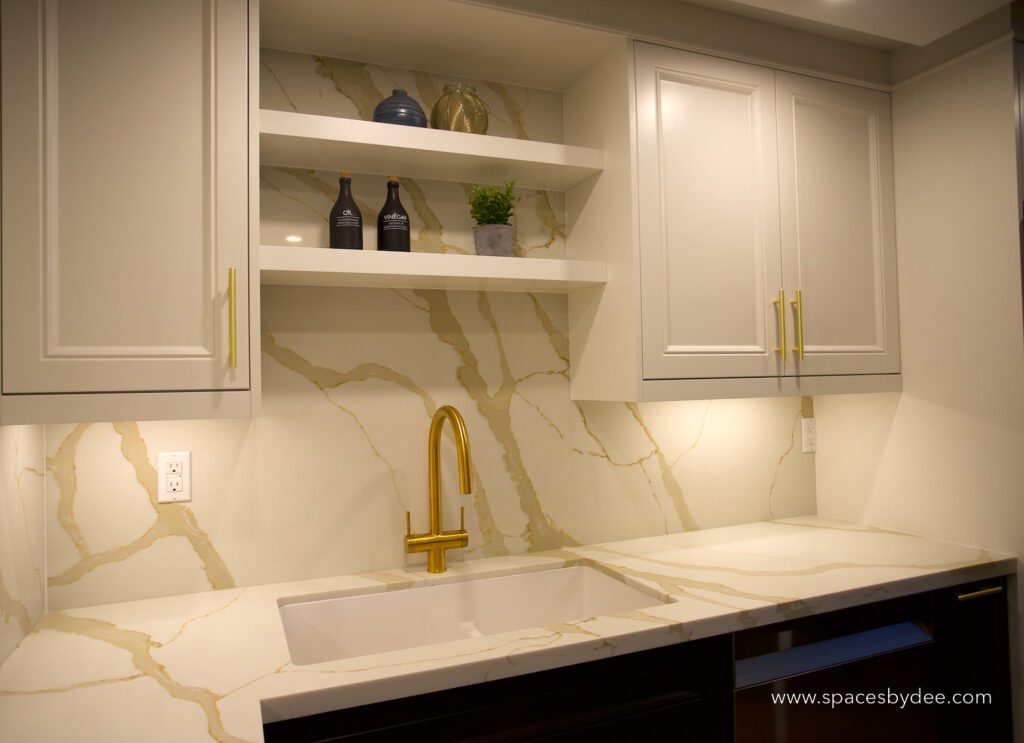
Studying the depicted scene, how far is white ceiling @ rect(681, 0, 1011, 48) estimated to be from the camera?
5.46ft

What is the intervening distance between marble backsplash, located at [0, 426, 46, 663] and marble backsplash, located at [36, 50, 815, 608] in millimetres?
49

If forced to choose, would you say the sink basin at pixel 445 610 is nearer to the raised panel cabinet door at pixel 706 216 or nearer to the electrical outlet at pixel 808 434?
the raised panel cabinet door at pixel 706 216

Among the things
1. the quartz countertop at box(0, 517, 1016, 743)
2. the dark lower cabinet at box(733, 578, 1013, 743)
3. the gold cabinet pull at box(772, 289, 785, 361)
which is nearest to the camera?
the quartz countertop at box(0, 517, 1016, 743)

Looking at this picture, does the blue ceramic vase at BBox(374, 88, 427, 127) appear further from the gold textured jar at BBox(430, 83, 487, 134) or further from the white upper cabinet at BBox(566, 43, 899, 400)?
the white upper cabinet at BBox(566, 43, 899, 400)

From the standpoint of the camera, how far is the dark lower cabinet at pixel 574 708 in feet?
3.69

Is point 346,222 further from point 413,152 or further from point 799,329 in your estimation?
Answer: point 799,329

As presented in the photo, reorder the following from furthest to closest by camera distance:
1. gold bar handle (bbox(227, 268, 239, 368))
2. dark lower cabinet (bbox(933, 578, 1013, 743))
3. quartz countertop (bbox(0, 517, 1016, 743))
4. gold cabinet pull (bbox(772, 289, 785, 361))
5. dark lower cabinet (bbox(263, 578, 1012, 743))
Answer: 1. gold cabinet pull (bbox(772, 289, 785, 361))
2. dark lower cabinet (bbox(933, 578, 1013, 743))
3. gold bar handle (bbox(227, 268, 239, 368))
4. dark lower cabinet (bbox(263, 578, 1012, 743))
5. quartz countertop (bbox(0, 517, 1016, 743))

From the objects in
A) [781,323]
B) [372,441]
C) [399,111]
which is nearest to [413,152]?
[399,111]

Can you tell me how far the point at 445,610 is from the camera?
169cm

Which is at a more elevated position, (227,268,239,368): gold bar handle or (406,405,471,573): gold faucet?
(227,268,239,368): gold bar handle

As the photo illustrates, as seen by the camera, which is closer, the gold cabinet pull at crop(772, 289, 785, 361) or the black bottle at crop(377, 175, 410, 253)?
the black bottle at crop(377, 175, 410, 253)

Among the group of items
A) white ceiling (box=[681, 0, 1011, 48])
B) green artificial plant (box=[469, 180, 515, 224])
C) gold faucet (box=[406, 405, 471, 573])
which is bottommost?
gold faucet (box=[406, 405, 471, 573])

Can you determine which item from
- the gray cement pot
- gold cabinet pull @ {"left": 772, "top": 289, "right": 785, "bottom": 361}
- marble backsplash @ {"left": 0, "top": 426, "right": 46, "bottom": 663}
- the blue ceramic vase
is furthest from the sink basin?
the blue ceramic vase

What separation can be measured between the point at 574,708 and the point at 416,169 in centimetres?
130
